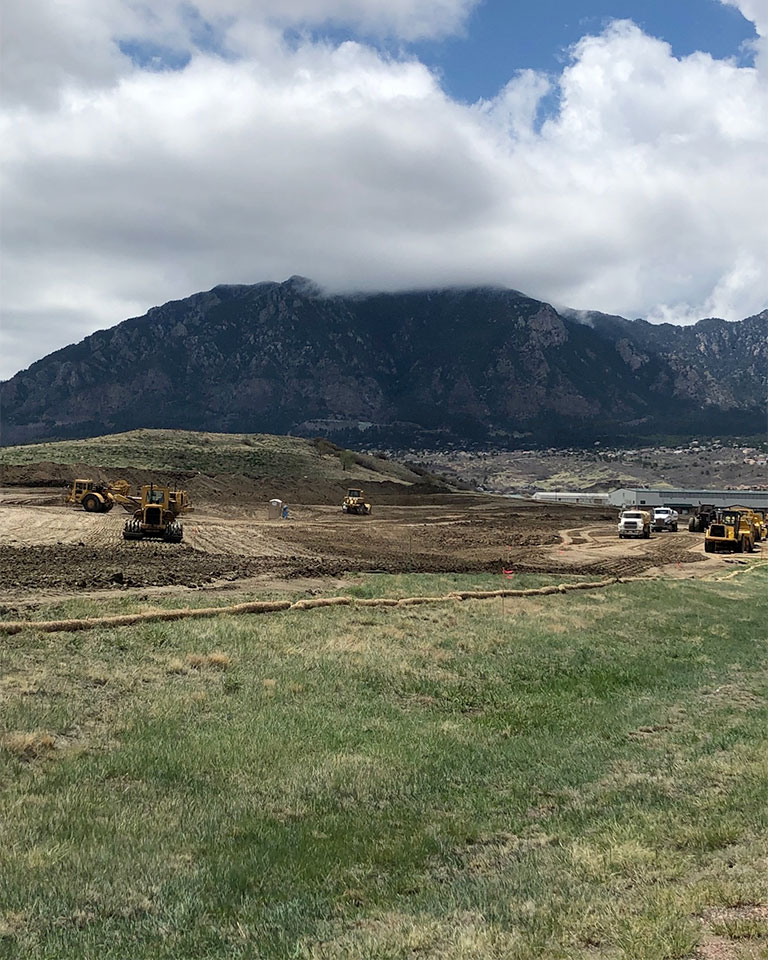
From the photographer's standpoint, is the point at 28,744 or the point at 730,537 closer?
the point at 28,744

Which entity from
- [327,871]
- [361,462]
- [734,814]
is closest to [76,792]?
[327,871]

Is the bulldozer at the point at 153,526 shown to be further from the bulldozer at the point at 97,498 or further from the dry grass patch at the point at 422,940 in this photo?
the dry grass patch at the point at 422,940

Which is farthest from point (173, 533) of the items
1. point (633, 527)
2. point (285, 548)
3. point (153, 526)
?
point (633, 527)

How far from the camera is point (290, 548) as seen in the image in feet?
145

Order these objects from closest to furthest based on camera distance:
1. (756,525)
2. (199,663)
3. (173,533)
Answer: (199,663) < (173,533) < (756,525)

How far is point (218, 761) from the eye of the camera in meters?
10.6

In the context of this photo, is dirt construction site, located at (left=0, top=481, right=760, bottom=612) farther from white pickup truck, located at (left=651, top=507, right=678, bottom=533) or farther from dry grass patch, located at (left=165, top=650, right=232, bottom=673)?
dry grass patch, located at (left=165, top=650, right=232, bottom=673)

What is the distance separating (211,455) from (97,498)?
180 ft

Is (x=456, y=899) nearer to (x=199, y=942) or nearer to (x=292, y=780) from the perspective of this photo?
(x=199, y=942)

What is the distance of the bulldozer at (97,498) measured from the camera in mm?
58062

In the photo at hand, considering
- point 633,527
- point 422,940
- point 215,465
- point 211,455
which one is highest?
point 211,455

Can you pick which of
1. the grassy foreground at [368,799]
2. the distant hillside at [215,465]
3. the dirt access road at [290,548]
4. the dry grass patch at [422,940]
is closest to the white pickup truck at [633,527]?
the dirt access road at [290,548]

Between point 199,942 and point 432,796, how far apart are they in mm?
4370

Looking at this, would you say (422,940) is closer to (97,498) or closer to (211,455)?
(97,498)
